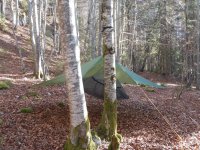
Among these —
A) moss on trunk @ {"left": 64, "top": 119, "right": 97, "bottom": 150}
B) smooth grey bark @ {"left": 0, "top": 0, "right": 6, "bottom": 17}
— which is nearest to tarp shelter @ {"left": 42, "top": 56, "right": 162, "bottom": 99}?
moss on trunk @ {"left": 64, "top": 119, "right": 97, "bottom": 150}

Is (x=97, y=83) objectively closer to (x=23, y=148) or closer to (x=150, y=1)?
(x=23, y=148)

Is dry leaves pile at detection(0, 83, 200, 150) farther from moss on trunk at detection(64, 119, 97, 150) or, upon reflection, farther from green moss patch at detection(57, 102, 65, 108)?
moss on trunk at detection(64, 119, 97, 150)

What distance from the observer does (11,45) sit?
2331 centimetres

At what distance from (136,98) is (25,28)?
67.5 feet

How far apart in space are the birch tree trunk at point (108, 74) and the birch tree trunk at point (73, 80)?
1.14 meters

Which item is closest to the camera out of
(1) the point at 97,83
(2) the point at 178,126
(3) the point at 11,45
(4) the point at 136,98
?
(2) the point at 178,126

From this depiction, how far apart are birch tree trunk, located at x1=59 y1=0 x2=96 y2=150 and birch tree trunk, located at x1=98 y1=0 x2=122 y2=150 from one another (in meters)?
1.14

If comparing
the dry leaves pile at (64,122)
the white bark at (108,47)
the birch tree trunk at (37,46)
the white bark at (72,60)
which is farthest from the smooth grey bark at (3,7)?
the white bark at (72,60)

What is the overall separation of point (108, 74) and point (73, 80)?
149 centimetres

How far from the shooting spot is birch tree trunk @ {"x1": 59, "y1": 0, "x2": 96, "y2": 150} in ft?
15.2

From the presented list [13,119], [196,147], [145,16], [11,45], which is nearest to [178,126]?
[196,147]

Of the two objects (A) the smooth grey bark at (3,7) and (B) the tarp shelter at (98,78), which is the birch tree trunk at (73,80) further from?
(A) the smooth grey bark at (3,7)

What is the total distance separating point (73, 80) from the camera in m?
4.77

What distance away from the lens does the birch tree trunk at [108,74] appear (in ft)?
20.0
